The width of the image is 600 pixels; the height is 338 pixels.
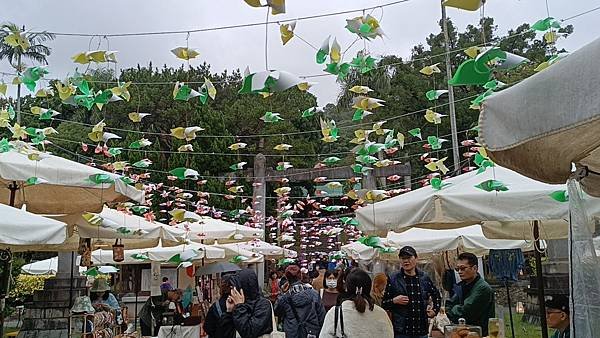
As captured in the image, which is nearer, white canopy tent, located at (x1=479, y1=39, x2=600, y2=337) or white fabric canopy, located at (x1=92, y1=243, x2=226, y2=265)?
white canopy tent, located at (x1=479, y1=39, x2=600, y2=337)

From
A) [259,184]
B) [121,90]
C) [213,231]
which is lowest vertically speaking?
[213,231]

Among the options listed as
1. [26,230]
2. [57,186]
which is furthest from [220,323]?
[57,186]

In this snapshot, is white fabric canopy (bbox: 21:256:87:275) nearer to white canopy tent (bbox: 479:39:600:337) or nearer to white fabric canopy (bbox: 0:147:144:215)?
white fabric canopy (bbox: 0:147:144:215)

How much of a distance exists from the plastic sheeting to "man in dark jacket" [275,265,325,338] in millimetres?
4154

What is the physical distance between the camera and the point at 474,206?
4.21 m

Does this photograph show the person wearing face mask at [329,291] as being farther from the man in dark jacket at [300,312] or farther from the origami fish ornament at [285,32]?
the origami fish ornament at [285,32]

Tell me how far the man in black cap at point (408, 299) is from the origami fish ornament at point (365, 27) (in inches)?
83.3

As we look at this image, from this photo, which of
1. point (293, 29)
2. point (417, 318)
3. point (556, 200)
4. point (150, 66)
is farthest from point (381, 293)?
point (150, 66)

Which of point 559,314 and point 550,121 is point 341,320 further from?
point 550,121

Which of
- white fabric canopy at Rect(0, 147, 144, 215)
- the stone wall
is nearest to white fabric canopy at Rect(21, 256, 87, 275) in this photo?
the stone wall

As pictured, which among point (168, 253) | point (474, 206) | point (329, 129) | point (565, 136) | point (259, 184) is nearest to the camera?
point (565, 136)

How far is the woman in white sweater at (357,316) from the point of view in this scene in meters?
4.45

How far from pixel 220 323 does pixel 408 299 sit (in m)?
1.79

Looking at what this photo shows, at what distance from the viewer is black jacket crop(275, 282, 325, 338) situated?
616 centimetres
